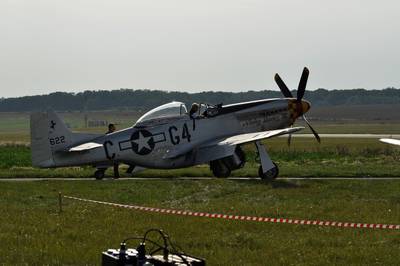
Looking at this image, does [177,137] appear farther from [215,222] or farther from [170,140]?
[215,222]

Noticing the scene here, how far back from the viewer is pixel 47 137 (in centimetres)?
2378

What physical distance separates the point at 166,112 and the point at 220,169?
2919mm

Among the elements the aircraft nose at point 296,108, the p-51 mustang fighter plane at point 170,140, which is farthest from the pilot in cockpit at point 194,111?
the aircraft nose at point 296,108

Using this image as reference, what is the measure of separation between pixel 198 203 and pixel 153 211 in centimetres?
270

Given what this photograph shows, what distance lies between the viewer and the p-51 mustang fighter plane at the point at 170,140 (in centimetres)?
2388

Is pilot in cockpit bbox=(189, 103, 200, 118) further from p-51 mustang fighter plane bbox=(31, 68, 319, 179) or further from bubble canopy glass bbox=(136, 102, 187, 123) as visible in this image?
bubble canopy glass bbox=(136, 102, 187, 123)

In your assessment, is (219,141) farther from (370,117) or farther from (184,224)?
(370,117)

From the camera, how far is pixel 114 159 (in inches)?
950

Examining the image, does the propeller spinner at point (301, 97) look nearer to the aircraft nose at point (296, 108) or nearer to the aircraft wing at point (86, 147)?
the aircraft nose at point (296, 108)

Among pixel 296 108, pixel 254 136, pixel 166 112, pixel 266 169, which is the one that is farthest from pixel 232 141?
pixel 296 108

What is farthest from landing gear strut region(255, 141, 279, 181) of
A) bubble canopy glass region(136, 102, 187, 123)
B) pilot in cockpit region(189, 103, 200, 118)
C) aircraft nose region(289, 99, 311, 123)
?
bubble canopy glass region(136, 102, 187, 123)

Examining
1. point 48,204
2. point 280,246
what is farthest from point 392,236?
point 48,204

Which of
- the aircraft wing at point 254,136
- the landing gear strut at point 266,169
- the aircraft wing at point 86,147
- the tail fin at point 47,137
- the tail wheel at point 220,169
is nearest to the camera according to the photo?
the aircraft wing at point 86,147

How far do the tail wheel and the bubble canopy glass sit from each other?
2236 mm
